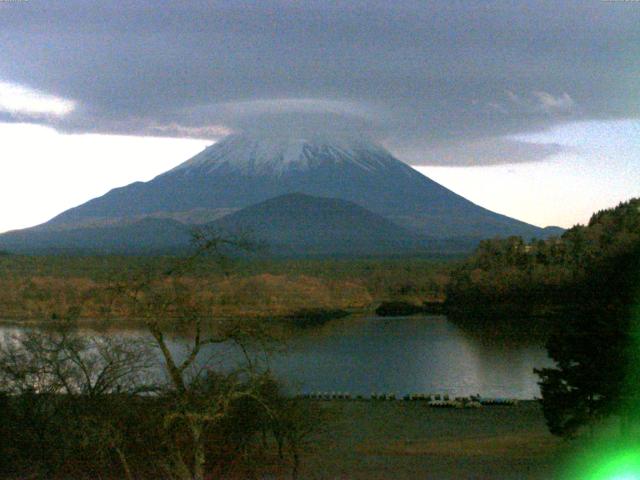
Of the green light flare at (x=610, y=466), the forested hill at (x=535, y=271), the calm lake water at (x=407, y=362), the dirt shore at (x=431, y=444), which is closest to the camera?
the green light flare at (x=610, y=466)

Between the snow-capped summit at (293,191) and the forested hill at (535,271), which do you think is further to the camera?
the snow-capped summit at (293,191)

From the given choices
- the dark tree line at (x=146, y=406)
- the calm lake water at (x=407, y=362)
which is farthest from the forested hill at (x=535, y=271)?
the dark tree line at (x=146, y=406)

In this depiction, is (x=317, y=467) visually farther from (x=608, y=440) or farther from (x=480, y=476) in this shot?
(x=608, y=440)

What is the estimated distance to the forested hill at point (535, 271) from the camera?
167 feet

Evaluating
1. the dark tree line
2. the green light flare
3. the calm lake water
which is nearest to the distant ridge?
the calm lake water

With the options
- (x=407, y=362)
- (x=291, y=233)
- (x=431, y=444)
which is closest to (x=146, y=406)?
(x=431, y=444)

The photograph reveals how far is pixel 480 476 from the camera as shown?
43.3 ft

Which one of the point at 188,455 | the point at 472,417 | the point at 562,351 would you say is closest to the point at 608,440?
the point at 562,351

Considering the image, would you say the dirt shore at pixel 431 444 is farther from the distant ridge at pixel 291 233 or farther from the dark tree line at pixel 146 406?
the distant ridge at pixel 291 233

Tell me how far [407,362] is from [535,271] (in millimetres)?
25656

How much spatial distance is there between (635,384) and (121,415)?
24.3 feet

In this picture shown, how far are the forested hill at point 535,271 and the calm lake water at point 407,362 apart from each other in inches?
452

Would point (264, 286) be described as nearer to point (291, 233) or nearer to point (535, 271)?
point (535, 271)

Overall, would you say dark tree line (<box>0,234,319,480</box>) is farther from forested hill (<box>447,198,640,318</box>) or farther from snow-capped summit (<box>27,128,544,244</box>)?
snow-capped summit (<box>27,128,544,244</box>)
